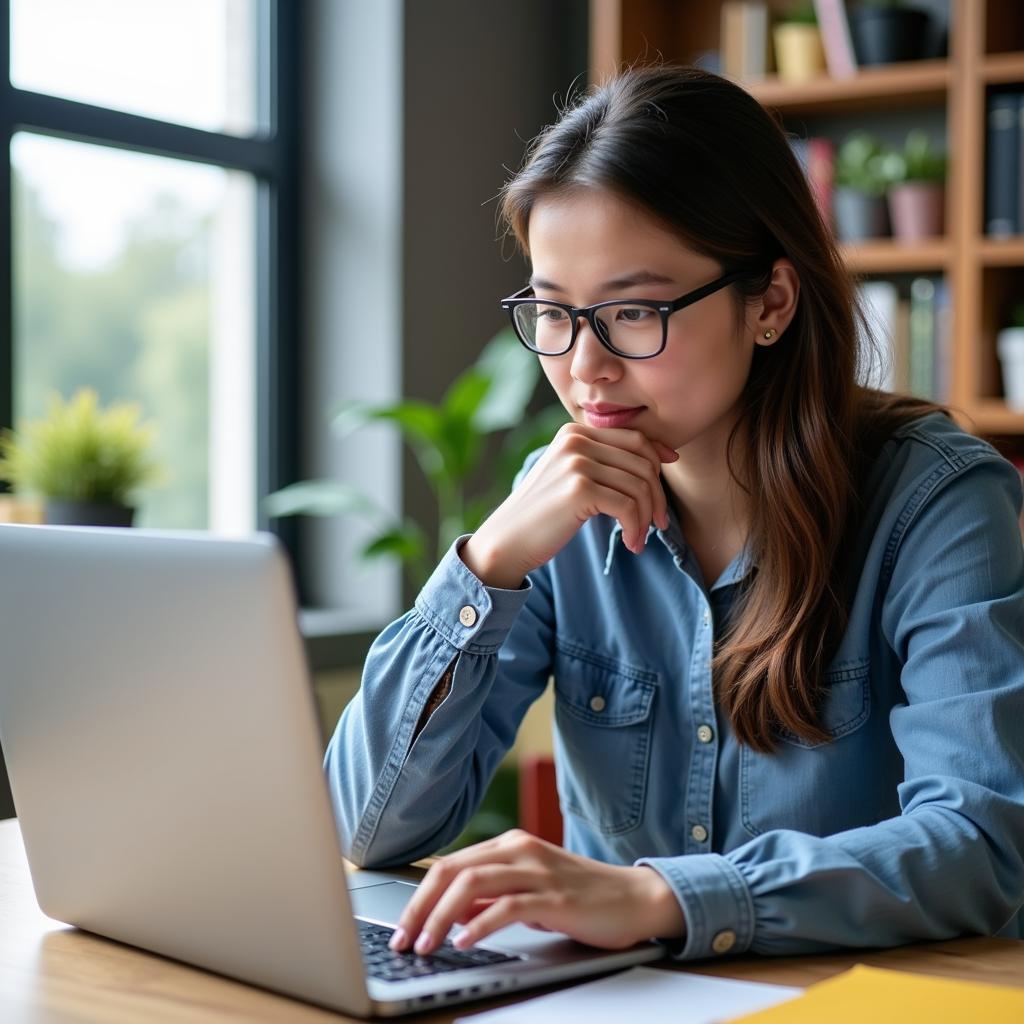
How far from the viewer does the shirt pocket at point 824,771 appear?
1.28 meters

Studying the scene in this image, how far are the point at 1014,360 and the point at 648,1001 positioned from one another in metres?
2.37

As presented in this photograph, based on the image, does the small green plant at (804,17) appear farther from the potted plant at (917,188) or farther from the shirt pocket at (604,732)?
the shirt pocket at (604,732)

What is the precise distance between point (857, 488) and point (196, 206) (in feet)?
7.28

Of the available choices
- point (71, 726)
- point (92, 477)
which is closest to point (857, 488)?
point (71, 726)

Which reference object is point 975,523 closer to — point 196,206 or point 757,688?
point 757,688

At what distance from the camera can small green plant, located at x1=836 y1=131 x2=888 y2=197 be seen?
10.1 ft

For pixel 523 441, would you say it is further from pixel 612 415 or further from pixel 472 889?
pixel 472 889

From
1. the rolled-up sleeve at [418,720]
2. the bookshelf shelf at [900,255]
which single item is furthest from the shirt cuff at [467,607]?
the bookshelf shelf at [900,255]

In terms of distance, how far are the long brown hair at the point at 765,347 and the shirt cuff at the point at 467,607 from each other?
0.72 feet

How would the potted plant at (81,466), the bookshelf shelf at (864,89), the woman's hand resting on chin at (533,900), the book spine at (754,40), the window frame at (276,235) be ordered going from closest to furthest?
1. the woman's hand resting on chin at (533,900)
2. the potted plant at (81,466)
3. the bookshelf shelf at (864,89)
4. the book spine at (754,40)
5. the window frame at (276,235)

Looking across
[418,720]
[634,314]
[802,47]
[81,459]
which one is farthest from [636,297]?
[802,47]

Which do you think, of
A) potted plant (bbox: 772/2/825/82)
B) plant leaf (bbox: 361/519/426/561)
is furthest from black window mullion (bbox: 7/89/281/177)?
potted plant (bbox: 772/2/825/82)

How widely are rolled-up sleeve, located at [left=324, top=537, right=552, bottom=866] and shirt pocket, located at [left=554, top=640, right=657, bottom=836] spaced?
0.49 feet

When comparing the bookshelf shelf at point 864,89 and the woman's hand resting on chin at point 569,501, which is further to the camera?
the bookshelf shelf at point 864,89
